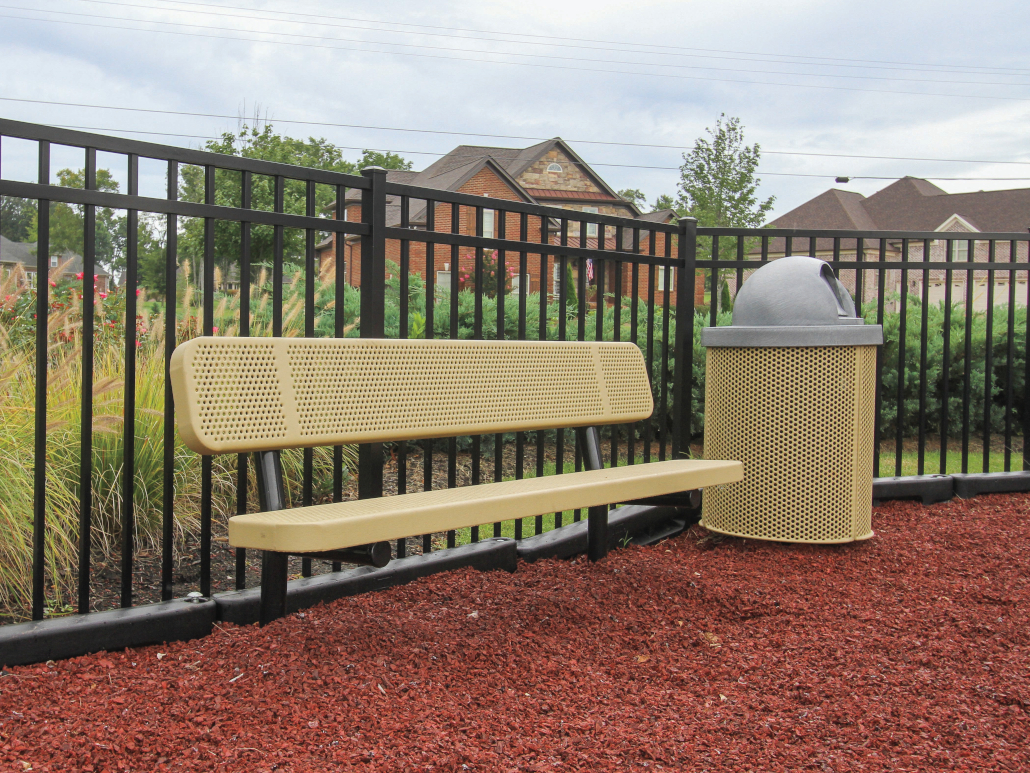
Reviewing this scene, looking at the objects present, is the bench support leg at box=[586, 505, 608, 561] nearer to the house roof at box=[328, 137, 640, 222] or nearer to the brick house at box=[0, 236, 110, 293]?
the brick house at box=[0, 236, 110, 293]

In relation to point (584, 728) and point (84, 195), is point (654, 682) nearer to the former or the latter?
point (584, 728)

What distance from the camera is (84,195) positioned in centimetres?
243

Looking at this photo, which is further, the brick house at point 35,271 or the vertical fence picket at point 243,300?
the brick house at point 35,271

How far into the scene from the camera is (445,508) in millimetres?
2391

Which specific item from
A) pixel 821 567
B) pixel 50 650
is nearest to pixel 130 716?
pixel 50 650

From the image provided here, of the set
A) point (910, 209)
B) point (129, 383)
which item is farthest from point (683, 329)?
point (910, 209)

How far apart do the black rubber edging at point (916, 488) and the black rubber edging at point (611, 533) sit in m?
1.39

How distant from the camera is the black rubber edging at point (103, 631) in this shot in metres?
2.36

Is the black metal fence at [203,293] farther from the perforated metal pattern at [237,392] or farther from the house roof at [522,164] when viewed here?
the house roof at [522,164]

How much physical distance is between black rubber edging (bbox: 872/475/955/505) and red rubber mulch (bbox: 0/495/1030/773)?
1.62 m

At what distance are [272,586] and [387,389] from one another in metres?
0.75

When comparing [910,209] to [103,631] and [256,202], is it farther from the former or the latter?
[103,631]

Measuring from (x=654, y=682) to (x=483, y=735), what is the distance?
0.62m

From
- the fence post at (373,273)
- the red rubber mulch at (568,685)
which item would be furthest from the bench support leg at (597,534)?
the fence post at (373,273)
